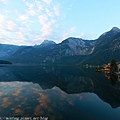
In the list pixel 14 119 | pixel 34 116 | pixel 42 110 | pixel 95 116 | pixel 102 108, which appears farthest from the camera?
pixel 102 108

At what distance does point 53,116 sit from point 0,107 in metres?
18.6

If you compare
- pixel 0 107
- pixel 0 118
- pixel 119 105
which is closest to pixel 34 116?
pixel 0 118

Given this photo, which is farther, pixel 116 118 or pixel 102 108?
pixel 102 108

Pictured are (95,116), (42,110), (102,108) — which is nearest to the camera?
(95,116)

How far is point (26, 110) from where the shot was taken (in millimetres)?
47031

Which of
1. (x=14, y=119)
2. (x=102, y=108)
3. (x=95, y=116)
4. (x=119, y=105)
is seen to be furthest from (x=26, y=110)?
(x=119, y=105)

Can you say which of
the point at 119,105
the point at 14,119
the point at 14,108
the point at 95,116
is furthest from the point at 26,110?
the point at 119,105

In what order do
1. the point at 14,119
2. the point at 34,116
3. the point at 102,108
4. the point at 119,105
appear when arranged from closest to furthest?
the point at 14,119, the point at 34,116, the point at 102,108, the point at 119,105

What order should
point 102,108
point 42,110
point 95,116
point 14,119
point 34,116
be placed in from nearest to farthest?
point 14,119 → point 34,116 → point 95,116 → point 42,110 → point 102,108

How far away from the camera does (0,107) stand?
50219mm

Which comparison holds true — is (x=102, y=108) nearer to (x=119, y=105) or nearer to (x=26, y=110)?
(x=119, y=105)

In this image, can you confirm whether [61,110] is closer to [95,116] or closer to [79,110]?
[79,110]

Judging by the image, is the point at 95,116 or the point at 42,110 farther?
the point at 42,110

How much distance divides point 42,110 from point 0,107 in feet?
45.1
